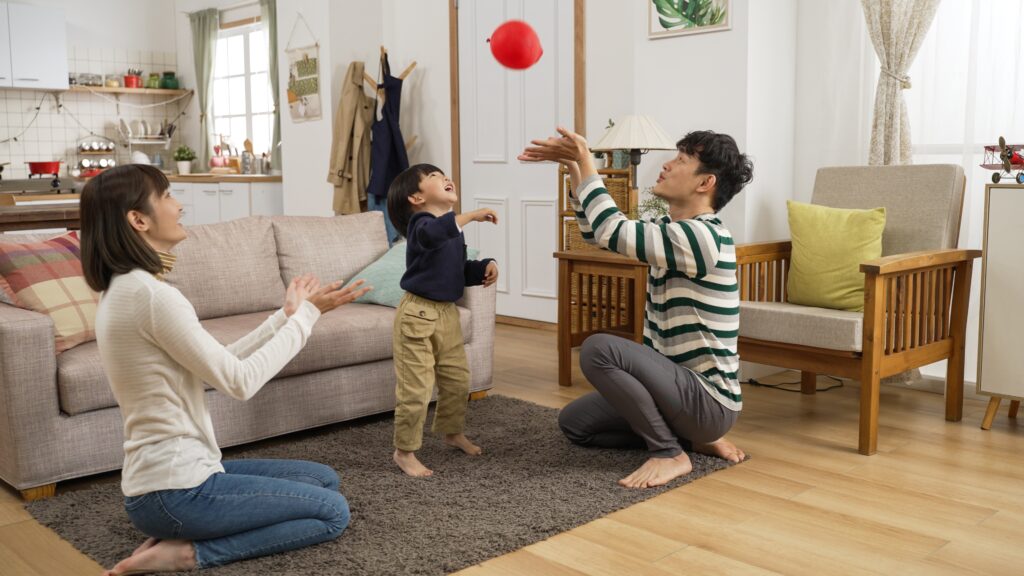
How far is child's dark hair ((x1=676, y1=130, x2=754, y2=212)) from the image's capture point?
9.20ft

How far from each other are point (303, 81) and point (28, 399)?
13.9 feet

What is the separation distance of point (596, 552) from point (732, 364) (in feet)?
2.80

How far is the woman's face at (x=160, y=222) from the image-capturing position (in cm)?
199

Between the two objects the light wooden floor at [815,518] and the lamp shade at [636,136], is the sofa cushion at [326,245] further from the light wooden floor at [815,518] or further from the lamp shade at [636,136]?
the light wooden floor at [815,518]

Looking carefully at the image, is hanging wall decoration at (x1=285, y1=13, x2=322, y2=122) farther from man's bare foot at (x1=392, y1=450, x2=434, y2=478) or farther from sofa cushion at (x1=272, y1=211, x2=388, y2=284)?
man's bare foot at (x1=392, y1=450, x2=434, y2=478)

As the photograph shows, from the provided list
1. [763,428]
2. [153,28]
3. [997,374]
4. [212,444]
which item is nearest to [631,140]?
[763,428]

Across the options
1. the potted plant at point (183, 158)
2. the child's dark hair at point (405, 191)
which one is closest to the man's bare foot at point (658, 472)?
the child's dark hair at point (405, 191)

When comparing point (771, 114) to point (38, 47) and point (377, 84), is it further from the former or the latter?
point (38, 47)

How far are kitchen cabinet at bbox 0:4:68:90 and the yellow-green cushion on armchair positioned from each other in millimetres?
6277

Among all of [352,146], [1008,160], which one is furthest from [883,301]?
[352,146]

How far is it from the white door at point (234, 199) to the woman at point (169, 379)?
5.11 meters

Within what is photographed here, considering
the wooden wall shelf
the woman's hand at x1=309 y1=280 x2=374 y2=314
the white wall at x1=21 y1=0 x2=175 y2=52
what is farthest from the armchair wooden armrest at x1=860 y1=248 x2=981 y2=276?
the white wall at x1=21 y1=0 x2=175 y2=52

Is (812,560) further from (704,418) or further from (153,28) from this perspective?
(153,28)

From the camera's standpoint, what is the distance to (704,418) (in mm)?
2832
